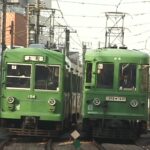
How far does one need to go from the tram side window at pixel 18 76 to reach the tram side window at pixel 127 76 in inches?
126

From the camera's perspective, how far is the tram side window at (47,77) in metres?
20.4

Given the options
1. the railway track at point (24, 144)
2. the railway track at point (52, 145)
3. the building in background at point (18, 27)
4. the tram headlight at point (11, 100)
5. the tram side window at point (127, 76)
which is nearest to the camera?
the railway track at point (24, 144)

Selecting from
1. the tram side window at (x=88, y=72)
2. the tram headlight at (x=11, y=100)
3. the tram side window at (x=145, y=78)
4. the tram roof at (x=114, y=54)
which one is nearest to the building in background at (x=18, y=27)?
the tram roof at (x=114, y=54)

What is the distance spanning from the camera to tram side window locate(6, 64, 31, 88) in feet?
66.7

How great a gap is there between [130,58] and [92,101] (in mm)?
1992

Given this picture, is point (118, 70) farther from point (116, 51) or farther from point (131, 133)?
point (131, 133)

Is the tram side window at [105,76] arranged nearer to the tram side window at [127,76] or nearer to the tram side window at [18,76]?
the tram side window at [127,76]

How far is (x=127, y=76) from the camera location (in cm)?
2062

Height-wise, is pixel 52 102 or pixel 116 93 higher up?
pixel 116 93

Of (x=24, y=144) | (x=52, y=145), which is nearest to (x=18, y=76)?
(x=24, y=144)

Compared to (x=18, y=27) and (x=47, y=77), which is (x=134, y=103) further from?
(x=18, y=27)

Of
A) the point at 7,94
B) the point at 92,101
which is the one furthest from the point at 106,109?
the point at 7,94

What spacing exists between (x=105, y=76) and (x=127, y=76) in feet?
2.49

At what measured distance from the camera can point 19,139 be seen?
2178 cm
